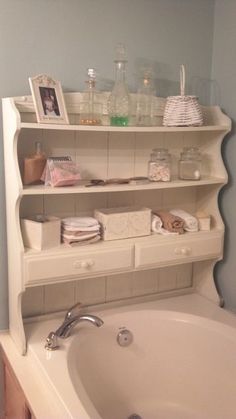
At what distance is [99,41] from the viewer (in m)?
1.87

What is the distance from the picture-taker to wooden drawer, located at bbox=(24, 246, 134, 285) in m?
1.67

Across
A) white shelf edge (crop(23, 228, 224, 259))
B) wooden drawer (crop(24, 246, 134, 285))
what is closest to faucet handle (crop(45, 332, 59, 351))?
wooden drawer (crop(24, 246, 134, 285))

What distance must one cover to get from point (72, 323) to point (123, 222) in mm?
471

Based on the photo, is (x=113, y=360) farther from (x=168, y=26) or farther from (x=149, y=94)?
(x=168, y=26)

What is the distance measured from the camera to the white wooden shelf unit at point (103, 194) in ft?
5.48

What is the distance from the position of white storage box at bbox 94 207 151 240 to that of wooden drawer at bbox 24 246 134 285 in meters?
0.07

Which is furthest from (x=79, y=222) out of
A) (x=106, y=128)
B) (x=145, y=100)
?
(x=145, y=100)

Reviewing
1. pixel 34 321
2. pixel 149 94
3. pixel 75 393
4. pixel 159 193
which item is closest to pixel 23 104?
pixel 149 94

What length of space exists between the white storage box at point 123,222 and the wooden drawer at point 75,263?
71 millimetres

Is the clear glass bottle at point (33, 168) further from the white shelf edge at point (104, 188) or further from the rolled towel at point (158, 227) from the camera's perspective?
the rolled towel at point (158, 227)

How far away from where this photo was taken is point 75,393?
1424 millimetres

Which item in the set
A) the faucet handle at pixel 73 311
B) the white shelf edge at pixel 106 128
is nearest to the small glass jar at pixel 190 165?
the white shelf edge at pixel 106 128

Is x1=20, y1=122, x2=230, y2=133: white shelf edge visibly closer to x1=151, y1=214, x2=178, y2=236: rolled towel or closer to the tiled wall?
x1=151, y1=214, x2=178, y2=236: rolled towel

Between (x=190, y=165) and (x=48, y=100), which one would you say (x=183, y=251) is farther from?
(x=48, y=100)
